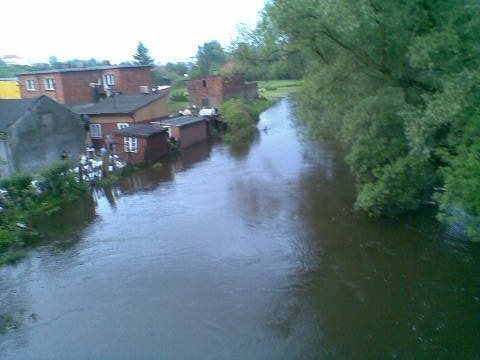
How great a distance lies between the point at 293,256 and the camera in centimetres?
1199

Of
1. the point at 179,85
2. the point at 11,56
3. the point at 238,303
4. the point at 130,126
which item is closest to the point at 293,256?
the point at 238,303

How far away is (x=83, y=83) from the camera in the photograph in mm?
30250

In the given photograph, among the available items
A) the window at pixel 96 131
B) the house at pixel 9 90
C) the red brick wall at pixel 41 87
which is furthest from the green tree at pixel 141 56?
the window at pixel 96 131

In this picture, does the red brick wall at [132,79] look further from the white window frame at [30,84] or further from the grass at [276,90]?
the grass at [276,90]

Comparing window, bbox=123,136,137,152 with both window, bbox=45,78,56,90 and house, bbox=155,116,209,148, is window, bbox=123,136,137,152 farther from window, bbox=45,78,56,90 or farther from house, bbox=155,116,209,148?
window, bbox=45,78,56,90

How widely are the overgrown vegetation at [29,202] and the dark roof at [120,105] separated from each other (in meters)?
8.48

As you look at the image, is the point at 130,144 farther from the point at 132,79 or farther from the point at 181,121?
the point at 132,79

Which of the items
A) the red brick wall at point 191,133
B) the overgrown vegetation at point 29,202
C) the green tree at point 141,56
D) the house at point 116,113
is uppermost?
the green tree at point 141,56

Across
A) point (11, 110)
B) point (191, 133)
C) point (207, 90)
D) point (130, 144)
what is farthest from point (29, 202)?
point (207, 90)

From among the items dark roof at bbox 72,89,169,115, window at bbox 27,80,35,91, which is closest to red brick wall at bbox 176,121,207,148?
dark roof at bbox 72,89,169,115

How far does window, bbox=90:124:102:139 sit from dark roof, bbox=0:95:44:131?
5872mm

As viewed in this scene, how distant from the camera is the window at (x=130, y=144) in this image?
2334cm

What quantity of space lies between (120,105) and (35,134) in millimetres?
7447

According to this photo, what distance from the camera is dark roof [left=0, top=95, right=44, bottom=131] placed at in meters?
19.4
